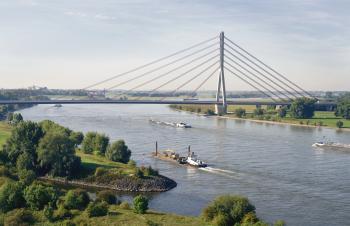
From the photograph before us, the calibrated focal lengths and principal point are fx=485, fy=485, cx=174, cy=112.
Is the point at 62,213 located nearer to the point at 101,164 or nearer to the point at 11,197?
the point at 11,197

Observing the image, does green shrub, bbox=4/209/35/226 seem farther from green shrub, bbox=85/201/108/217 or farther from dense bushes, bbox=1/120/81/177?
dense bushes, bbox=1/120/81/177

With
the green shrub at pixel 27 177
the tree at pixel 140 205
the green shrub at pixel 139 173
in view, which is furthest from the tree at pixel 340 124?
the tree at pixel 140 205

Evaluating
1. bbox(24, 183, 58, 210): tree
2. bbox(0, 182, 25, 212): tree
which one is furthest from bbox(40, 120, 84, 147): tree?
bbox(24, 183, 58, 210): tree

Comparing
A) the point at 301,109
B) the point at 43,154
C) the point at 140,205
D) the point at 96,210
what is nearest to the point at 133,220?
the point at 140,205

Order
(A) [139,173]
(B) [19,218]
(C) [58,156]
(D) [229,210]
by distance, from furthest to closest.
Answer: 1. (C) [58,156]
2. (A) [139,173]
3. (D) [229,210]
4. (B) [19,218]

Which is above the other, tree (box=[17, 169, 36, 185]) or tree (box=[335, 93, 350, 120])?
tree (box=[335, 93, 350, 120])

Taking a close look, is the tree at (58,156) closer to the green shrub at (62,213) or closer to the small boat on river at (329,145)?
the green shrub at (62,213)

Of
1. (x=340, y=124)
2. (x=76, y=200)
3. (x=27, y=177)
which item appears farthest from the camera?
(x=340, y=124)

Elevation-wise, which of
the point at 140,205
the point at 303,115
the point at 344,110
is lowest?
the point at 140,205
